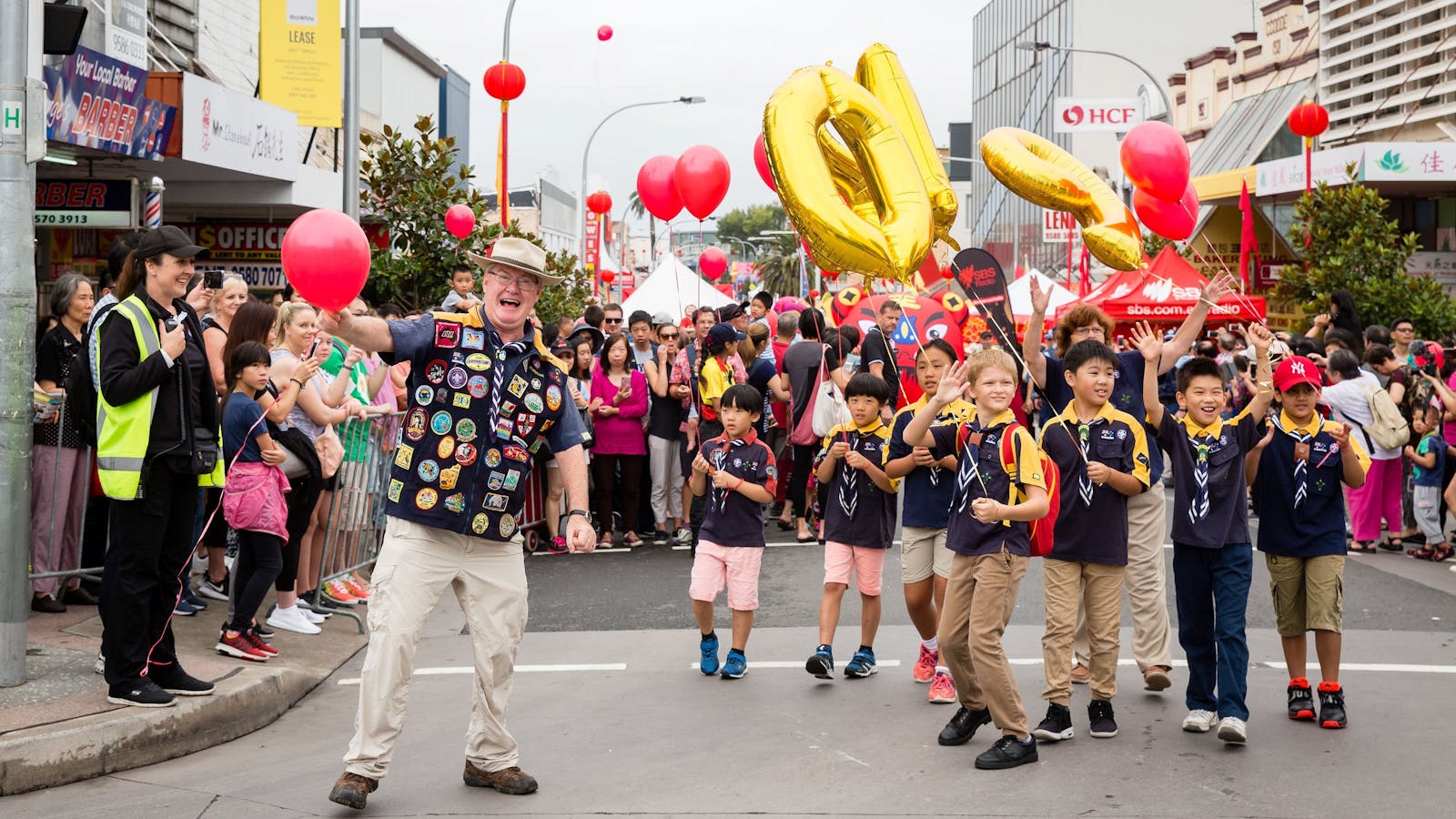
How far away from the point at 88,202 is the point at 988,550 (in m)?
10.5

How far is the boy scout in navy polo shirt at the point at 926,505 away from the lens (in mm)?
7031

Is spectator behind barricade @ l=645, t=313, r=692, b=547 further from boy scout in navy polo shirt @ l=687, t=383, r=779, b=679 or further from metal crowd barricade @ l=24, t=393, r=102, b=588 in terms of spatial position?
metal crowd barricade @ l=24, t=393, r=102, b=588

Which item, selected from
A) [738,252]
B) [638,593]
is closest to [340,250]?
[638,593]

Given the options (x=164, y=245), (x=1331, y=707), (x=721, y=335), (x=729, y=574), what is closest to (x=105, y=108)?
(x=721, y=335)

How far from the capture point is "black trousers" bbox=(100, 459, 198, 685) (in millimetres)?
5918

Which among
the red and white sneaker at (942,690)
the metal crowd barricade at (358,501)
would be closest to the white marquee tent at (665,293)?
the metal crowd barricade at (358,501)

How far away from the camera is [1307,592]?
6.50 meters

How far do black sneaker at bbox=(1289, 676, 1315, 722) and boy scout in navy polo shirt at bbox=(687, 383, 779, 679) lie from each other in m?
2.63

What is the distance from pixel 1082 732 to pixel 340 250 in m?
3.76

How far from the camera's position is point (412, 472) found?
207 inches

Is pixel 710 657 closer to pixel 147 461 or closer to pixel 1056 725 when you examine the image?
pixel 1056 725

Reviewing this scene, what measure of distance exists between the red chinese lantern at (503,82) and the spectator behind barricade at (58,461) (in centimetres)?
971

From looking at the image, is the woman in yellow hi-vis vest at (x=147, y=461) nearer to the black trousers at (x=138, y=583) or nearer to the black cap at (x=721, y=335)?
the black trousers at (x=138, y=583)

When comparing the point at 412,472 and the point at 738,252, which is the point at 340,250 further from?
the point at 738,252
